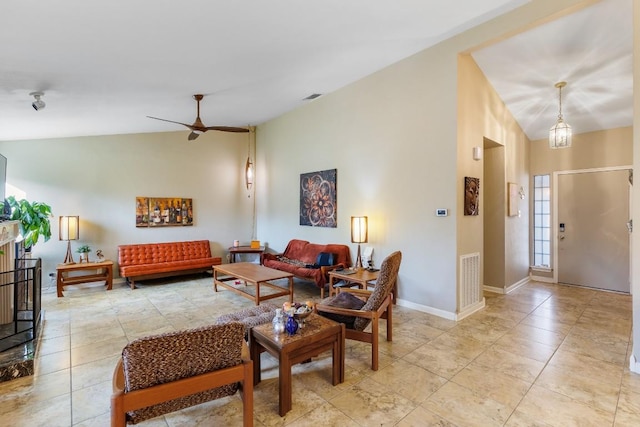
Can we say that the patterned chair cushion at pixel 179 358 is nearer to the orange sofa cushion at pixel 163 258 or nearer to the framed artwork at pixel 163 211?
the orange sofa cushion at pixel 163 258

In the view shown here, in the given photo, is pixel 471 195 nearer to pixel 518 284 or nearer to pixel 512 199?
pixel 512 199

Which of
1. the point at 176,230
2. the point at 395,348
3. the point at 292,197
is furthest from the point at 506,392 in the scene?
the point at 176,230

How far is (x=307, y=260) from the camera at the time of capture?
19.0ft

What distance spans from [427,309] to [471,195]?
1.64 meters

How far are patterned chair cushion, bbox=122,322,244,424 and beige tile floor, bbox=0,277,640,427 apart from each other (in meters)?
0.52

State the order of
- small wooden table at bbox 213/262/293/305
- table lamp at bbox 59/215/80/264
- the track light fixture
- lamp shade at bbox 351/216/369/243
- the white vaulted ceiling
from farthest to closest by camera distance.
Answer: table lamp at bbox 59/215/80/264
lamp shade at bbox 351/216/369/243
small wooden table at bbox 213/262/293/305
the track light fixture
the white vaulted ceiling

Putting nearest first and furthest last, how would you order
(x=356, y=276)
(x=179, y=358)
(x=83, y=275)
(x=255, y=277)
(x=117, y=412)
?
(x=117, y=412) < (x=179, y=358) < (x=356, y=276) < (x=255, y=277) < (x=83, y=275)

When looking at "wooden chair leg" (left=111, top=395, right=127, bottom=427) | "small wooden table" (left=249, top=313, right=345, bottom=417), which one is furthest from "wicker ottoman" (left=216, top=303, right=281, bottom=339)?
"wooden chair leg" (left=111, top=395, right=127, bottom=427)

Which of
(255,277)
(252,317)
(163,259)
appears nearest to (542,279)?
(255,277)

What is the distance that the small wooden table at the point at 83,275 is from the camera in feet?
16.4

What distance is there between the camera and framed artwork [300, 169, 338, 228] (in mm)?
5562

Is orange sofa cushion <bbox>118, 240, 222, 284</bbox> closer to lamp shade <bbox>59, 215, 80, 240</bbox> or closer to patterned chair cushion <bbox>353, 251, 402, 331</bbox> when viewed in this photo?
lamp shade <bbox>59, 215, 80, 240</bbox>

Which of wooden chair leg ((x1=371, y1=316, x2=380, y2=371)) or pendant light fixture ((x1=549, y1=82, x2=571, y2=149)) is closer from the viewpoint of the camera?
wooden chair leg ((x1=371, y1=316, x2=380, y2=371))

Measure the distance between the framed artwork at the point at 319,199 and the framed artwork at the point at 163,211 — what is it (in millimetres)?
2617
